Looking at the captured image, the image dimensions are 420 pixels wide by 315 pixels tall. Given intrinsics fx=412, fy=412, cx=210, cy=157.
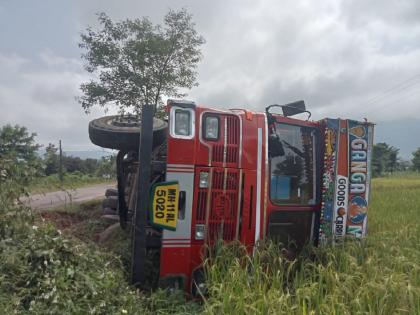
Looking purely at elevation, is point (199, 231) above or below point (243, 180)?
below

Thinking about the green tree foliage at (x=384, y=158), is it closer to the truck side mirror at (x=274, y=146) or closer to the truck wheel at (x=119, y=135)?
the truck side mirror at (x=274, y=146)

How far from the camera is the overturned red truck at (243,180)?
4.24 metres

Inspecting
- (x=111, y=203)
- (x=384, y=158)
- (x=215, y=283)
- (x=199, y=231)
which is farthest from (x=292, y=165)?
(x=384, y=158)

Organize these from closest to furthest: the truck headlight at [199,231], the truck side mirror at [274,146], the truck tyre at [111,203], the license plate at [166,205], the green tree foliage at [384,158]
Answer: the license plate at [166,205] → the truck headlight at [199,231] → the truck side mirror at [274,146] → the truck tyre at [111,203] → the green tree foliage at [384,158]

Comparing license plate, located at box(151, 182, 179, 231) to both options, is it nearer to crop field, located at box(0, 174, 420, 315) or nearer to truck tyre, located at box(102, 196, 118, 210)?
crop field, located at box(0, 174, 420, 315)

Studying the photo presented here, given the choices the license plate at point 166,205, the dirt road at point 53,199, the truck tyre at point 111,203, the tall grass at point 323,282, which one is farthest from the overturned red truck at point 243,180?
the truck tyre at point 111,203

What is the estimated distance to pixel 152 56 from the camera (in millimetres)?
10047

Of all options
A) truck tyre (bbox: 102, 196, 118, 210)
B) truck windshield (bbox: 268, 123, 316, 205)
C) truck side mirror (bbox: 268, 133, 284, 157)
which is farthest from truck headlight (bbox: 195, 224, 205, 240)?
truck tyre (bbox: 102, 196, 118, 210)

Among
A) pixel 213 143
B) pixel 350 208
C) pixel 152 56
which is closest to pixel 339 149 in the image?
pixel 350 208

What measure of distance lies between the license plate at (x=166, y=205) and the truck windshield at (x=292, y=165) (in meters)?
1.16

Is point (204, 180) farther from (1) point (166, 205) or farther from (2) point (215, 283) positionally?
(2) point (215, 283)

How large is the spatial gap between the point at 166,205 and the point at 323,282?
5.56ft

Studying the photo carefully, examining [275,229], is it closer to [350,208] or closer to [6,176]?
[350,208]

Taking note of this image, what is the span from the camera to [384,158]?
60.6 m
